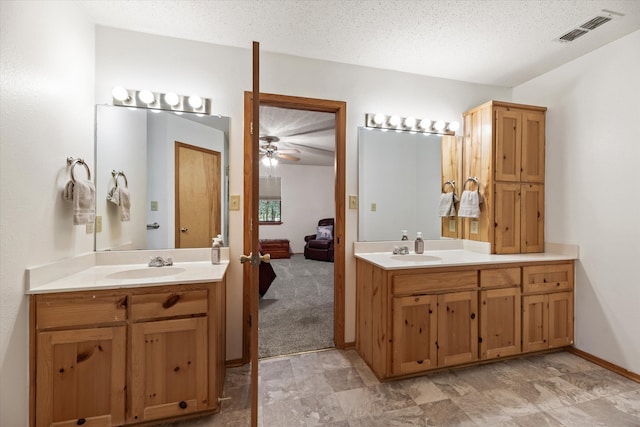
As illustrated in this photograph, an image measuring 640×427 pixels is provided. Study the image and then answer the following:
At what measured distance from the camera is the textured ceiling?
172cm

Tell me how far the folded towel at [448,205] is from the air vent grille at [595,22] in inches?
56.9

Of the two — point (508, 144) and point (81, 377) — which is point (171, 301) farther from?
point (508, 144)

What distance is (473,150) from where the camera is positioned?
2.61m

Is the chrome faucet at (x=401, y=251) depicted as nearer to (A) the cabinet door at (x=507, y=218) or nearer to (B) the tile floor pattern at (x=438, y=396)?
(A) the cabinet door at (x=507, y=218)

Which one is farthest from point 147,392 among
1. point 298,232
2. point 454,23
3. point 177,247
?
point 298,232

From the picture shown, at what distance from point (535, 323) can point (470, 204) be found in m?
1.07

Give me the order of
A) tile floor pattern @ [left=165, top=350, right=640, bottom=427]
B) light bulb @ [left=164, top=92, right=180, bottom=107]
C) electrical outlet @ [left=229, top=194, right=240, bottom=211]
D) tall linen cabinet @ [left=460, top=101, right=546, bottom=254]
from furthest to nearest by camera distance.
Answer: tall linen cabinet @ [left=460, top=101, right=546, bottom=254] < electrical outlet @ [left=229, top=194, right=240, bottom=211] < light bulb @ [left=164, top=92, right=180, bottom=107] < tile floor pattern @ [left=165, top=350, right=640, bottom=427]

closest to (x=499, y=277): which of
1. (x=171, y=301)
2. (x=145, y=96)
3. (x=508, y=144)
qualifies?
(x=508, y=144)

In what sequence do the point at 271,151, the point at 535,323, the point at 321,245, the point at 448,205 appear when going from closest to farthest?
the point at 535,323 < the point at 448,205 < the point at 271,151 < the point at 321,245

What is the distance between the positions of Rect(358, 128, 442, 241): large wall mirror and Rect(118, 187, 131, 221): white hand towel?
1807 mm

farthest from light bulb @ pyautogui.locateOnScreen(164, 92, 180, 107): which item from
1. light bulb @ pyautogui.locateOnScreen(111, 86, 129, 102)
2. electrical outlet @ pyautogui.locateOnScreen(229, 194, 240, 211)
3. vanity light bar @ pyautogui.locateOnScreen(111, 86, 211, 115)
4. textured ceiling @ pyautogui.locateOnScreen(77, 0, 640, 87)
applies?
electrical outlet @ pyautogui.locateOnScreen(229, 194, 240, 211)

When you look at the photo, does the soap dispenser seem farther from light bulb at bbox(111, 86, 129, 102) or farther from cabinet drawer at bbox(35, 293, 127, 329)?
light bulb at bbox(111, 86, 129, 102)

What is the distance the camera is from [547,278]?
7.45ft

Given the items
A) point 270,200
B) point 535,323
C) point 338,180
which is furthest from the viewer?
point 270,200
